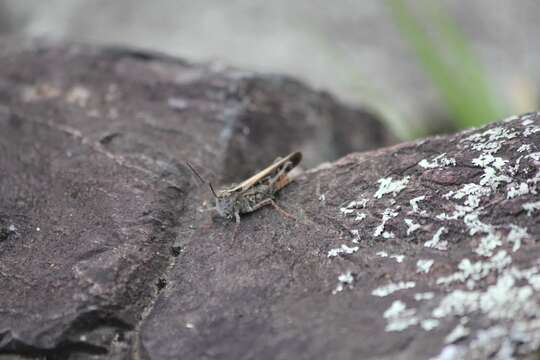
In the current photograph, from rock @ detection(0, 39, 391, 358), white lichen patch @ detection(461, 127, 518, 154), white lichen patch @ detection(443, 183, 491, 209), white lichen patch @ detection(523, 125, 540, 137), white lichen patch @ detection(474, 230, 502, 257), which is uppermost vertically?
white lichen patch @ detection(523, 125, 540, 137)

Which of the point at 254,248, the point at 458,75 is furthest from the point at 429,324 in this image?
the point at 458,75

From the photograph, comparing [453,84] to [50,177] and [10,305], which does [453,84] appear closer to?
[50,177]

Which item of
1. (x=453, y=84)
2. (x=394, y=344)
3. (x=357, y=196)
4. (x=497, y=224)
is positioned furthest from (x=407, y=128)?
(x=394, y=344)

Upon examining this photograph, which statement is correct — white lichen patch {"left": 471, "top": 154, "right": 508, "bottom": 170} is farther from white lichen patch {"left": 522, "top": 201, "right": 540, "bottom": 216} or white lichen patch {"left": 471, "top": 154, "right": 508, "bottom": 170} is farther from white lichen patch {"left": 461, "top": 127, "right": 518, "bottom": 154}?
white lichen patch {"left": 522, "top": 201, "right": 540, "bottom": 216}

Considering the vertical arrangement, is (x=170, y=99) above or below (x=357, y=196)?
below

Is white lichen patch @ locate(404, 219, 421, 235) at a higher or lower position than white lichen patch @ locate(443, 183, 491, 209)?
lower

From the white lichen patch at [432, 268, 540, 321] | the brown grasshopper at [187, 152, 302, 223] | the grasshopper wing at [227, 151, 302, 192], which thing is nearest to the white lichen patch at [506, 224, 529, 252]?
the white lichen patch at [432, 268, 540, 321]

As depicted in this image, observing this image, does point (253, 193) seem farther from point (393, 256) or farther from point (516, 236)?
point (516, 236)
